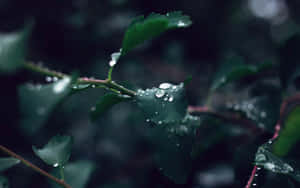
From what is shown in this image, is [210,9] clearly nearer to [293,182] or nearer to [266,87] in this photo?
[266,87]

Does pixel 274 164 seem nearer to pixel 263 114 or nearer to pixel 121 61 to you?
pixel 263 114

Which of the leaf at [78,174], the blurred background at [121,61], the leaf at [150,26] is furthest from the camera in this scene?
the blurred background at [121,61]

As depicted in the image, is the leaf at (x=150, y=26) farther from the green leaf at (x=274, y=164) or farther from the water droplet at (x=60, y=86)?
the green leaf at (x=274, y=164)

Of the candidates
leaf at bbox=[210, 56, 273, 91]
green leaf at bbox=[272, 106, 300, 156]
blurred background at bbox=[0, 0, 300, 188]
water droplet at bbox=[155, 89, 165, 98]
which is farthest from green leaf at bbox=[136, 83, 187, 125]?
blurred background at bbox=[0, 0, 300, 188]

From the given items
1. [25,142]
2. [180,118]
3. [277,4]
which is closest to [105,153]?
[25,142]

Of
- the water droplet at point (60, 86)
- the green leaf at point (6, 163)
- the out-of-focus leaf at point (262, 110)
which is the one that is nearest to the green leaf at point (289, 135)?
the out-of-focus leaf at point (262, 110)

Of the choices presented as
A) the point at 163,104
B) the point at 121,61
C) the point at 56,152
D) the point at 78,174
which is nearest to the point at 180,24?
the point at 163,104
